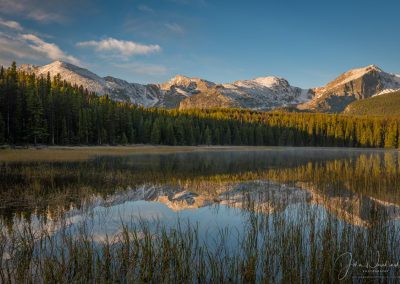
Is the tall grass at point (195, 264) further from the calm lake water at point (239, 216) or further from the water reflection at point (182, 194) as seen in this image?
the water reflection at point (182, 194)

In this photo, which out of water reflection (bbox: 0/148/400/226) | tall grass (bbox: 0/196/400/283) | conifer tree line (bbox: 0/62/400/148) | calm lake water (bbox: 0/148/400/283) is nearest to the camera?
tall grass (bbox: 0/196/400/283)

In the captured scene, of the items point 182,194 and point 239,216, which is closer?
point 239,216

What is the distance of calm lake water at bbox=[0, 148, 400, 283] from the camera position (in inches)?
342

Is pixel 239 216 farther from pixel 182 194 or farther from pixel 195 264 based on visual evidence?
pixel 195 264

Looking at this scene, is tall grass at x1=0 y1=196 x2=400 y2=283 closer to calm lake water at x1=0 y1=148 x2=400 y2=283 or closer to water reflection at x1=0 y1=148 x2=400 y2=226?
calm lake water at x1=0 y1=148 x2=400 y2=283

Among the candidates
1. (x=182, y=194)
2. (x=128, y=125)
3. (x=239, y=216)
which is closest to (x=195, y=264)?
(x=239, y=216)

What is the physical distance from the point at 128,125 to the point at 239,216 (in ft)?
282

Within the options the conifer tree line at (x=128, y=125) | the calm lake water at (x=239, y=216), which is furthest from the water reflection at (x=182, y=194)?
the conifer tree line at (x=128, y=125)

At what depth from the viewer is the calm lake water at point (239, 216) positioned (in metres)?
8.68

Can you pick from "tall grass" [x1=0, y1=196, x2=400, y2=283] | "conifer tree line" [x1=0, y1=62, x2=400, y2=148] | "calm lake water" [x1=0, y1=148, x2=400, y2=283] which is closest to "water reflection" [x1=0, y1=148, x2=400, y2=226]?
"calm lake water" [x1=0, y1=148, x2=400, y2=283]

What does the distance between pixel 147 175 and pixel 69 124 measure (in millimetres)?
59009

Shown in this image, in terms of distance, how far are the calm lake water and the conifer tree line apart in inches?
1883

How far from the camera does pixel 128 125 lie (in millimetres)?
96688

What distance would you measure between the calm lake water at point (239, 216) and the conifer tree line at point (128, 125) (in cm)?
4782
